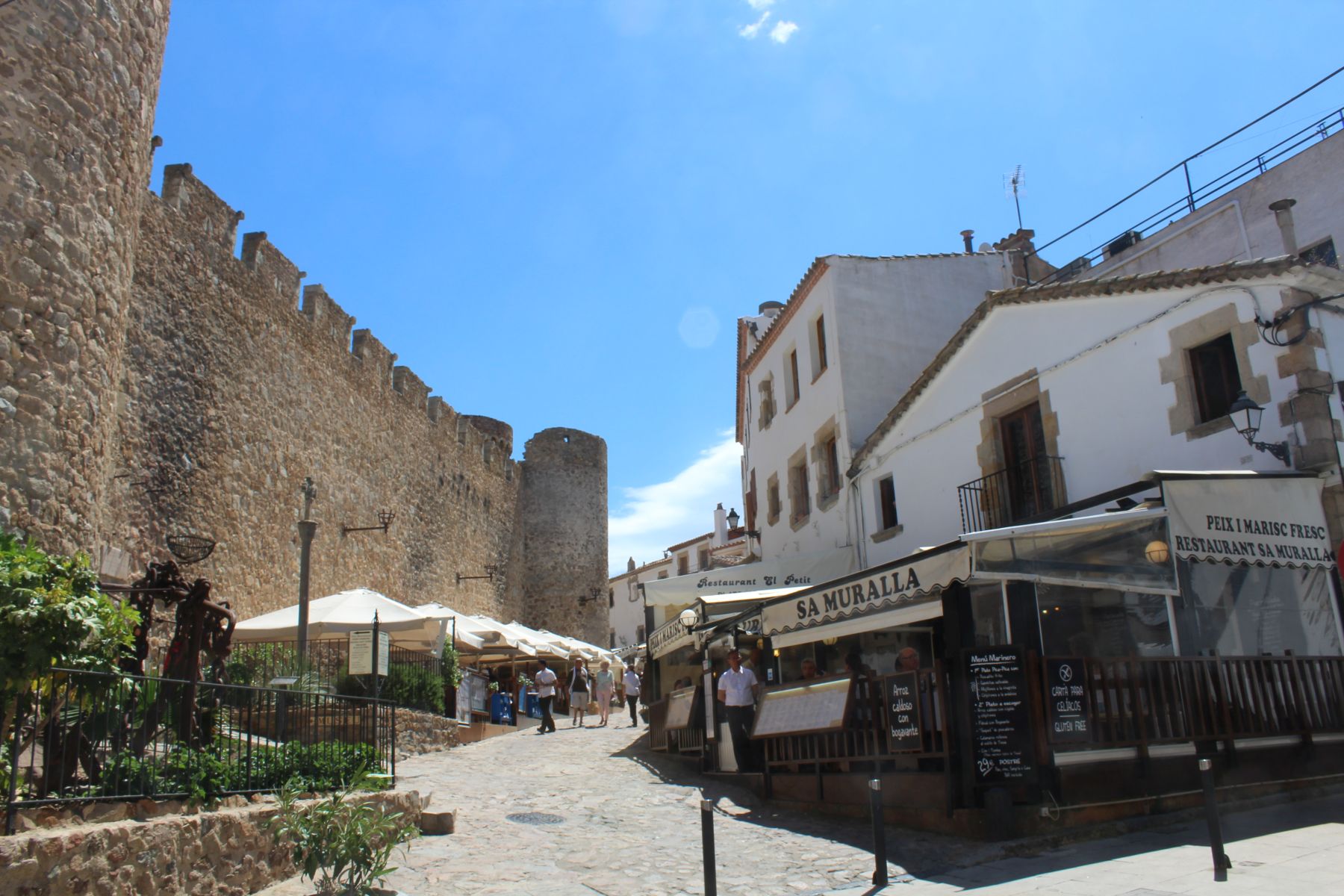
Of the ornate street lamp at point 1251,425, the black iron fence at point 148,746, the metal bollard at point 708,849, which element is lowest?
the metal bollard at point 708,849

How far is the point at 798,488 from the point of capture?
19.5m

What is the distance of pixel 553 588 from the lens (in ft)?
112

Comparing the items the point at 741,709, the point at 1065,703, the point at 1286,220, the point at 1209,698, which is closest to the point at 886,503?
the point at 741,709

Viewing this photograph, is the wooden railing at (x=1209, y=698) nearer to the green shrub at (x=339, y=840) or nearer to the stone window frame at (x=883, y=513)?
the green shrub at (x=339, y=840)

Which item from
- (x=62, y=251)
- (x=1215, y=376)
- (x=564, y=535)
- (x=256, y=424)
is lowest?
(x=1215, y=376)

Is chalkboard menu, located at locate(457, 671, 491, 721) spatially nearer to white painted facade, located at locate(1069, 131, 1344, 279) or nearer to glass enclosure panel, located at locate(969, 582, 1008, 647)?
glass enclosure panel, located at locate(969, 582, 1008, 647)

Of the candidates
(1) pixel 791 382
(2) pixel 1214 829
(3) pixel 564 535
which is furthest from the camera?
(3) pixel 564 535

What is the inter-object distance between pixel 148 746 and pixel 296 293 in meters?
14.5

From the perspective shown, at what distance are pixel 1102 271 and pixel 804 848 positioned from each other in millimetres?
14354

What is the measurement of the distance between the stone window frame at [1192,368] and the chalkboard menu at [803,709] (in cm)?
455

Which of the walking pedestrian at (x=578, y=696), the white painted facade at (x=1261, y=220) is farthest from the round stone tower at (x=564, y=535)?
the white painted facade at (x=1261, y=220)

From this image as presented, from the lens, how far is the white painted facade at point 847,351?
17094 millimetres

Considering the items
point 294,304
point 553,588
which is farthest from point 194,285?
point 553,588

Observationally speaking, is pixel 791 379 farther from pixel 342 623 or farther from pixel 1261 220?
pixel 342 623
